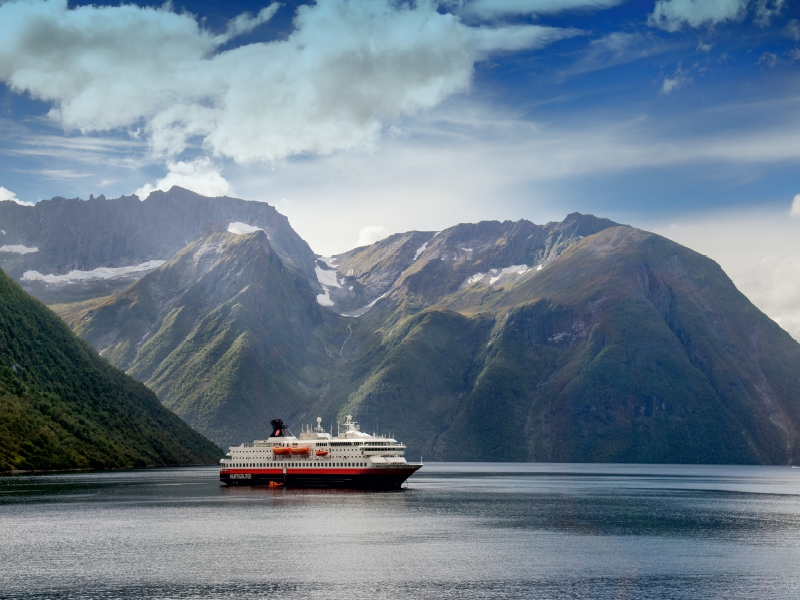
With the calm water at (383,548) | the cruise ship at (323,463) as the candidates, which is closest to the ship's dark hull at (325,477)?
the cruise ship at (323,463)

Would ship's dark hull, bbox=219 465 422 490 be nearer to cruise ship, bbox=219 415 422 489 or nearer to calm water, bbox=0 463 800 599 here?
cruise ship, bbox=219 415 422 489

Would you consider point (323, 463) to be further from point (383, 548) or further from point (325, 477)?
point (383, 548)

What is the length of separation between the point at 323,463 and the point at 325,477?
2823 millimetres

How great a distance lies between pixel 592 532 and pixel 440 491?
267ft

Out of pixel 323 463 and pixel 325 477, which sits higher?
pixel 323 463

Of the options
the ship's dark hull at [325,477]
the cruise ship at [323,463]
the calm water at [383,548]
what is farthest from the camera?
the cruise ship at [323,463]

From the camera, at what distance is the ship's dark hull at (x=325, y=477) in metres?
182

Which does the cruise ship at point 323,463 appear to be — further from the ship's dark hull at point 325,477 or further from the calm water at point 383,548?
the calm water at point 383,548

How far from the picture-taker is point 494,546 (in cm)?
9862

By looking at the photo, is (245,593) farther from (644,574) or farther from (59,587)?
(644,574)

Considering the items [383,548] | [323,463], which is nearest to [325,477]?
[323,463]

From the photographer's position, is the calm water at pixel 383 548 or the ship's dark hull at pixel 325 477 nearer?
the calm water at pixel 383 548

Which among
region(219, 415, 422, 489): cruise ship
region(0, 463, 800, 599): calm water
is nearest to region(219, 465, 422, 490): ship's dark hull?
region(219, 415, 422, 489): cruise ship

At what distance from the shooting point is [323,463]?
615ft
